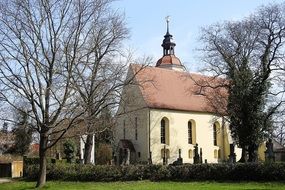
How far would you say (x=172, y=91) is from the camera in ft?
163

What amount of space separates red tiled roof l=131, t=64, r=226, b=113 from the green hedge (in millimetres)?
17556

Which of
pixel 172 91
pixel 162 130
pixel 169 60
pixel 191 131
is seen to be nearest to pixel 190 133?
pixel 191 131

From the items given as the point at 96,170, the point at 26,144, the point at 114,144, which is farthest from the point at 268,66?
the point at 26,144

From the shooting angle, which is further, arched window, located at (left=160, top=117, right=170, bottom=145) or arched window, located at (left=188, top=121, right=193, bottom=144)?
arched window, located at (left=188, top=121, right=193, bottom=144)

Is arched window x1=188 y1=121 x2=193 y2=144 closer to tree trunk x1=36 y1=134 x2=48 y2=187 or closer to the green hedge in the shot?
the green hedge

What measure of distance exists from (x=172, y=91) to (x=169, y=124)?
4.58 metres

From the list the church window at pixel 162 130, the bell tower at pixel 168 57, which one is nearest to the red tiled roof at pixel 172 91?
the church window at pixel 162 130

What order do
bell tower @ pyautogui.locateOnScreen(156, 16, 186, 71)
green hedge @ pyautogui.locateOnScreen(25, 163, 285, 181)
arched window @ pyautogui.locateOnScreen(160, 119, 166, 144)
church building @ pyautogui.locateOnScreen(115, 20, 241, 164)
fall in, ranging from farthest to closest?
bell tower @ pyautogui.locateOnScreen(156, 16, 186, 71)
arched window @ pyautogui.locateOnScreen(160, 119, 166, 144)
church building @ pyautogui.locateOnScreen(115, 20, 241, 164)
green hedge @ pyautogui.locateOnScreen(25, 163, 285, 181)

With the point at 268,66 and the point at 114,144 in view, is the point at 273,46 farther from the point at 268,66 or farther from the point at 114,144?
the point at 114,144

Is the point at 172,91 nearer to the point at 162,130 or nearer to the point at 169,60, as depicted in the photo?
the point at 162,130

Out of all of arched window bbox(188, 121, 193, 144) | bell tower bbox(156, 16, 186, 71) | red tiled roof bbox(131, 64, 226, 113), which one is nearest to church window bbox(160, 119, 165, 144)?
red tiled roof bbox(131, 64, 226, 113)

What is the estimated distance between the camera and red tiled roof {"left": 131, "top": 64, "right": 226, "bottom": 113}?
4678cm

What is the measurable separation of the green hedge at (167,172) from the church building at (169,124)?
45.8 ft

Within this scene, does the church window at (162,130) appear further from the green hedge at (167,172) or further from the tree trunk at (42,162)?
the tree trunk at (42,162)
